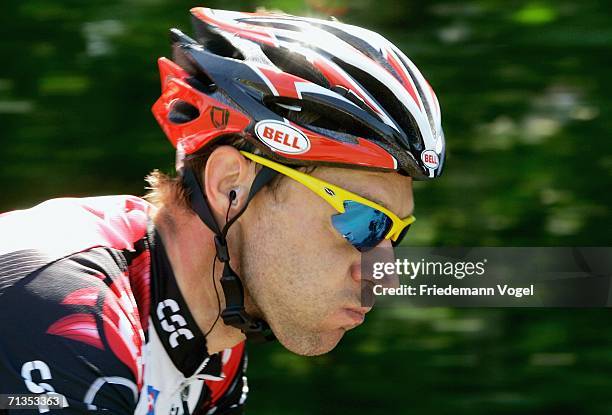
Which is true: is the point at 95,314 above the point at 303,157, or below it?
below

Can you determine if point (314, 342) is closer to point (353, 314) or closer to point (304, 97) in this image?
point (353, 314)

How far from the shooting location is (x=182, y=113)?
8.73ft

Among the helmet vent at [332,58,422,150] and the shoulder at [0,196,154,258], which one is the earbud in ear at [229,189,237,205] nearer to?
the shoulder at [0,196,154,258]

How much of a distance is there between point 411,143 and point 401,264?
0.86m

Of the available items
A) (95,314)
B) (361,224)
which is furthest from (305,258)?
(95,314)

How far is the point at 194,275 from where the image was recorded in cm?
252

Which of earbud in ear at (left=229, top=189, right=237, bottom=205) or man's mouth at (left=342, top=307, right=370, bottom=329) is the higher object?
earbud in ear at (left=229, top=189, right=237, bottom=205)

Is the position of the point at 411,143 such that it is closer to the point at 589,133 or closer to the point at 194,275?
the point at 194,275

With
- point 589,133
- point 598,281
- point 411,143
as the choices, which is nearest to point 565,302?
point 598,281

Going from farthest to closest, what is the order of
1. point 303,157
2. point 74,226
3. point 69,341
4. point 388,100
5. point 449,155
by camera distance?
point 449,155, point 388,100, point 303,157, point 74,226, point 69,341

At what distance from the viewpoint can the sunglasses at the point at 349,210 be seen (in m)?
2.50

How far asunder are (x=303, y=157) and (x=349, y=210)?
0.58 ft

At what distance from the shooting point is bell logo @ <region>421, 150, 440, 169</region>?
2555mm

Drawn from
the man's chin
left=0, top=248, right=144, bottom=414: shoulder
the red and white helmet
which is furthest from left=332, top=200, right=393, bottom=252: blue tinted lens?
left=0, top=248, right=144, bottom=414: shoulder
